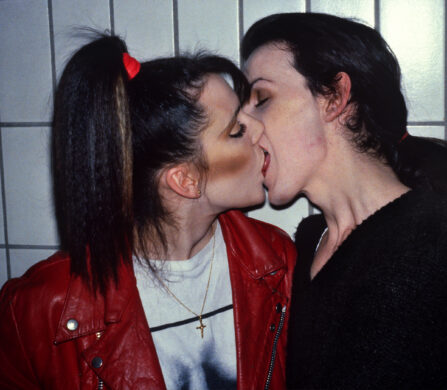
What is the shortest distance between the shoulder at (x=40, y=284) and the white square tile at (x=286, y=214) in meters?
0.67

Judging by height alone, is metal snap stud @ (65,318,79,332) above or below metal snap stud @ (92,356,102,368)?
above

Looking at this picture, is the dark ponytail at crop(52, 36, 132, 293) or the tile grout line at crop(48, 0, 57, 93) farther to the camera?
the tile grout line at crop(48, 0, 57, 93)

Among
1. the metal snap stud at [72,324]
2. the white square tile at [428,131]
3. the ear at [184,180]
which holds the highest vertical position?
the white square tile at [428,131]

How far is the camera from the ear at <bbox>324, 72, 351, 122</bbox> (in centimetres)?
98

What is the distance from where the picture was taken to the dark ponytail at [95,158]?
35.0 inches

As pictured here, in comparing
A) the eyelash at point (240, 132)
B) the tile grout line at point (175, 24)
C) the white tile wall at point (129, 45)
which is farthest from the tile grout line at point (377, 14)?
the tile grout line at point (175, 24)

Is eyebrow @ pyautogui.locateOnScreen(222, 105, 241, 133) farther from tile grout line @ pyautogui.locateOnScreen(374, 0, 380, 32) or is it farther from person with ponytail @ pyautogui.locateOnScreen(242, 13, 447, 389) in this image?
tile grout line @ pyautogui.locateOnScreen(374, 0, 380, 32)

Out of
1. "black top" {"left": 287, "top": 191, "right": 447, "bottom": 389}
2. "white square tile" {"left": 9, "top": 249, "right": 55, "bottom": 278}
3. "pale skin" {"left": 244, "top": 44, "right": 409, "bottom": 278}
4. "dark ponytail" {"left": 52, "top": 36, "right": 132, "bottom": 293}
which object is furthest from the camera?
"white square tile" {"left": 9, "top": 249, "right": 55, "bottom": 278}

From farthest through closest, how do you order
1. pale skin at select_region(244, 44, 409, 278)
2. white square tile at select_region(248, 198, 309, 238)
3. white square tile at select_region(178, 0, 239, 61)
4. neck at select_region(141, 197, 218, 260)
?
1. white square tile at select_region(248, 198, 309, 238)
2. white square tile at select_region(178, 0, 239, 61)
3. neck at select_region(141, 197, 218, 260)
4. pale skin at select_region(244, 44, 409, 278)

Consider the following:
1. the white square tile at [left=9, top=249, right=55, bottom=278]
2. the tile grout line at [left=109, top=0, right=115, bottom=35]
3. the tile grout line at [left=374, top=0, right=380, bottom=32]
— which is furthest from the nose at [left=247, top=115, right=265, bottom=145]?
the white square tile at [left=9, top=249, right=55, bottom=278]

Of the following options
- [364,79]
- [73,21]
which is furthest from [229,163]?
[73,21]

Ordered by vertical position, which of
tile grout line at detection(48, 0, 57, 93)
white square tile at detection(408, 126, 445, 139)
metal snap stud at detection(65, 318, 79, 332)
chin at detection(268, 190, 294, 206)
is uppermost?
tile grout line at detection(48, 0, 57, 93)

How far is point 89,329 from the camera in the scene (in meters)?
0.94

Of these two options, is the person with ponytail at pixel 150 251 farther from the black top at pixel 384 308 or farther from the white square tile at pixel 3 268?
Answer: the white square tile at pixel 3 268
